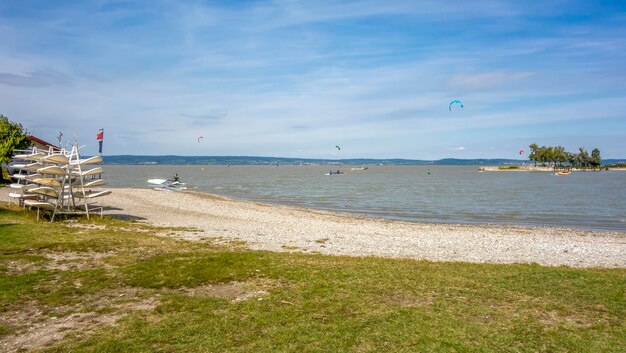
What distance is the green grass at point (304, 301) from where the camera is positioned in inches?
280

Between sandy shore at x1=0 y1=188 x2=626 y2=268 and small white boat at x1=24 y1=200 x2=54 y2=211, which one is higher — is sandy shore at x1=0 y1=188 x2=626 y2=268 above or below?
below

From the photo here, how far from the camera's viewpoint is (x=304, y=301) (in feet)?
30.0

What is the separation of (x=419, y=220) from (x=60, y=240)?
25.5m

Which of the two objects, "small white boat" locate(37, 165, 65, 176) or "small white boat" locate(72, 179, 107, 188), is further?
"small white boat" locate(72, 179, 107, 188)

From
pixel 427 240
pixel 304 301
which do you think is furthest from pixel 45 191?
pixel 427 240

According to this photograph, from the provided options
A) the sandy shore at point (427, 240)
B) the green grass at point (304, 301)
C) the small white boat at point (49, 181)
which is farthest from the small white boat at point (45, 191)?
the green grass at point (304, 301)

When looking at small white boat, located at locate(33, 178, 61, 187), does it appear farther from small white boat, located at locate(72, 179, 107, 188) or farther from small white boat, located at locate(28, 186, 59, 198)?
small white boat, located at locate(72, 179, 107, 188)

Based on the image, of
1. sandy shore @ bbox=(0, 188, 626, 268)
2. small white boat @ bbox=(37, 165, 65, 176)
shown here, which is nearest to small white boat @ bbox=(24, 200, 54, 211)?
small white boat @ bbox=(37, 165, 65, 176)

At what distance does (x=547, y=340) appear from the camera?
7.31m

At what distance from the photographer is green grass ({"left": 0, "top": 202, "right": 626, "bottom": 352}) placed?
7.12m

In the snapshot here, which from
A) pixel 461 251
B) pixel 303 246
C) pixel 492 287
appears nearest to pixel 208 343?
pixel 492 287

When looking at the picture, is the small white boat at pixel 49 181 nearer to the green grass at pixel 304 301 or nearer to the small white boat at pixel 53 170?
the small white boat at pixel 53 170

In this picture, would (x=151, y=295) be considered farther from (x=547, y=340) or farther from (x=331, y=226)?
(x=331, y=226)

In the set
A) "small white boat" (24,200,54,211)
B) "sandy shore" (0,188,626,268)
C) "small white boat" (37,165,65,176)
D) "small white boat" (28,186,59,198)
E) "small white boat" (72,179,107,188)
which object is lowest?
"sandy shore" (0,188,626,268)
